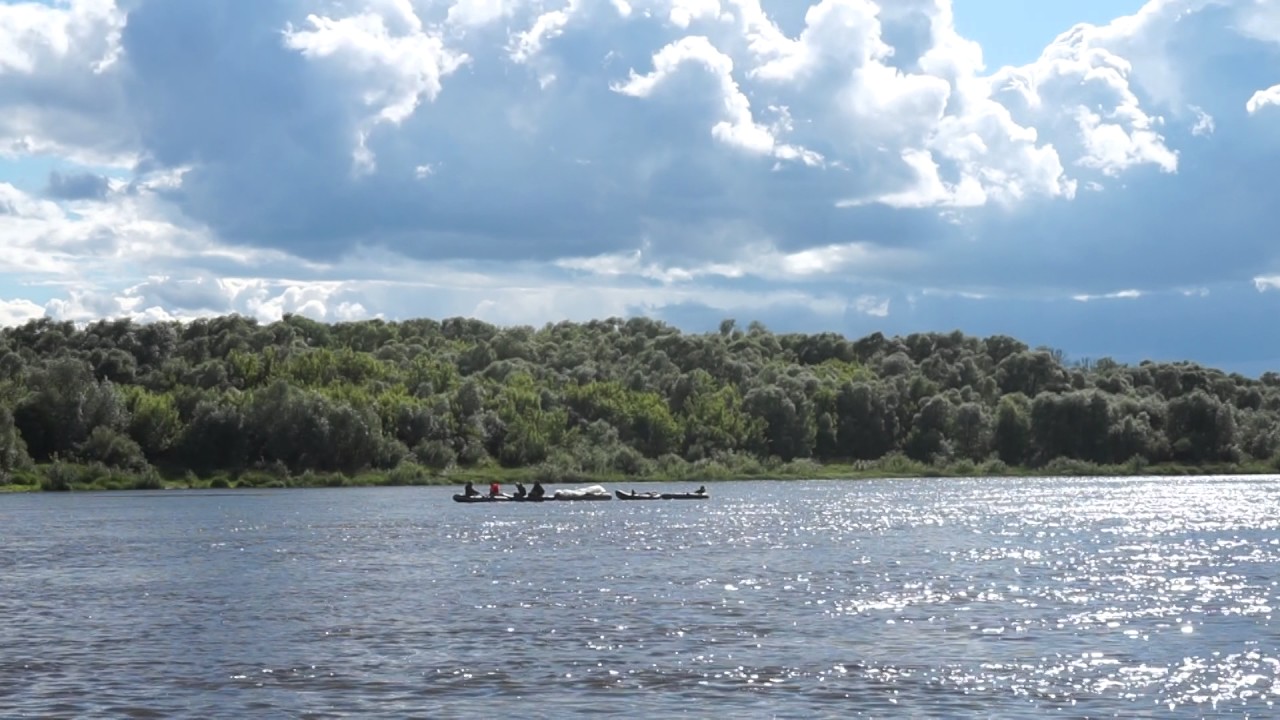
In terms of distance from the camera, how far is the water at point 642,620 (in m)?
38.5

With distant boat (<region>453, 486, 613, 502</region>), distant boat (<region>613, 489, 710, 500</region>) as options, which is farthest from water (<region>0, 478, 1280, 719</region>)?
distant boat (<region>613, 489, 710, 500</region>)

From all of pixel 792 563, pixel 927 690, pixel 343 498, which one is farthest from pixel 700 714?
pixel 343 498

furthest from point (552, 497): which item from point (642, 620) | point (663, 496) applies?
point (642, 620)

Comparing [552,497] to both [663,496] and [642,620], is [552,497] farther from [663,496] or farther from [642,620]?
[642,620]

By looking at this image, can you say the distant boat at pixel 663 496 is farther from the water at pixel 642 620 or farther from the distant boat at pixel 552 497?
the water at pixel 642 620

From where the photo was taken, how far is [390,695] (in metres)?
38.9

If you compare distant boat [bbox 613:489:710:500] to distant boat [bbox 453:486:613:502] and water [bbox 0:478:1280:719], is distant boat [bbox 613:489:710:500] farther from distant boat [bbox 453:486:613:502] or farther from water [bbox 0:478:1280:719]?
water [bbox 0:478:1280:719]

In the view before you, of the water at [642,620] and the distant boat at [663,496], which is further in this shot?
the distant boat at [663,496]

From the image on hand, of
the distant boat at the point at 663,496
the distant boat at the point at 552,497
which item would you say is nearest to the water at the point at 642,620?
the distant boat at the point at 552,497

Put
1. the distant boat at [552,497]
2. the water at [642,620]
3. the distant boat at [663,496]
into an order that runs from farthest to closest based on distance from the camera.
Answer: the distant boat at [663,496] → the distant boat at [552,497] → the water at [642,620]

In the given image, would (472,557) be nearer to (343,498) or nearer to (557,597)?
(557,597)

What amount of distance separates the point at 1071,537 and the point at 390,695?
65.7 metres

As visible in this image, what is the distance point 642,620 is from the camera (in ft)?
173

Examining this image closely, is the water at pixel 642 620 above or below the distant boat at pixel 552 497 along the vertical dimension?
below
